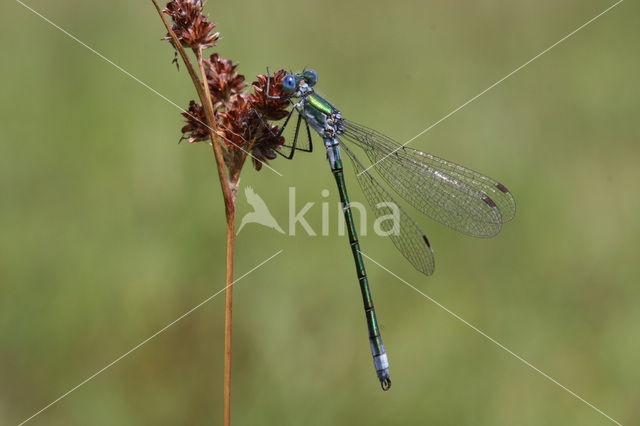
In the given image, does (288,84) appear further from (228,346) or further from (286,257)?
(286,257)

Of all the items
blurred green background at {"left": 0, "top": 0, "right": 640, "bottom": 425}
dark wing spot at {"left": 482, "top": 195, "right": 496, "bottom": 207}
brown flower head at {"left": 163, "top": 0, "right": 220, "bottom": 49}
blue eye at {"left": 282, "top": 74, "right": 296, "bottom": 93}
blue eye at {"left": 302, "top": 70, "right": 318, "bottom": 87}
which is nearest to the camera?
brown flower head at {"left": 163, "top": 0, "right": 220, "bottom": 49}

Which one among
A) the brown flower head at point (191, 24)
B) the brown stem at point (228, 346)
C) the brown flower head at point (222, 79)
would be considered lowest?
the brown stem at point (228, 346)

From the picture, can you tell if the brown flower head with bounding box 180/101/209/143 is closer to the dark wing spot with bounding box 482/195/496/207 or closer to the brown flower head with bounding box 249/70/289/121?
the brown flower head with bounding box 249/70/289/121

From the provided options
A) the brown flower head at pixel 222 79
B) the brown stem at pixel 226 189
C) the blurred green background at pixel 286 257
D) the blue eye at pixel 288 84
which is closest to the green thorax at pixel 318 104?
the blue eye at pixel 288 84

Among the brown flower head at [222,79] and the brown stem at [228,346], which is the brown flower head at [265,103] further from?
the brown stem at [228,346]

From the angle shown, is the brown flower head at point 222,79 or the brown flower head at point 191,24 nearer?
A: the brown flower head at point 191,24

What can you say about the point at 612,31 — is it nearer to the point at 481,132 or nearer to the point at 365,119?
the point at 481,132

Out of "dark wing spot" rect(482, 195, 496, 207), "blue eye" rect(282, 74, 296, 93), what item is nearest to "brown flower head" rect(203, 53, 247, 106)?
"blue eye" rect(282, 74, 296, 93)

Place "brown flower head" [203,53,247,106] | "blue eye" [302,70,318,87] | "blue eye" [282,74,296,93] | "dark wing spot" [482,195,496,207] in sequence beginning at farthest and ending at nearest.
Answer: "dark wing spot" [482,195,496,207] → "blue eye" [302,70,318,87] → "blue eye" [282,74,296,93] → "brown flower head" [203,53,247,106]
